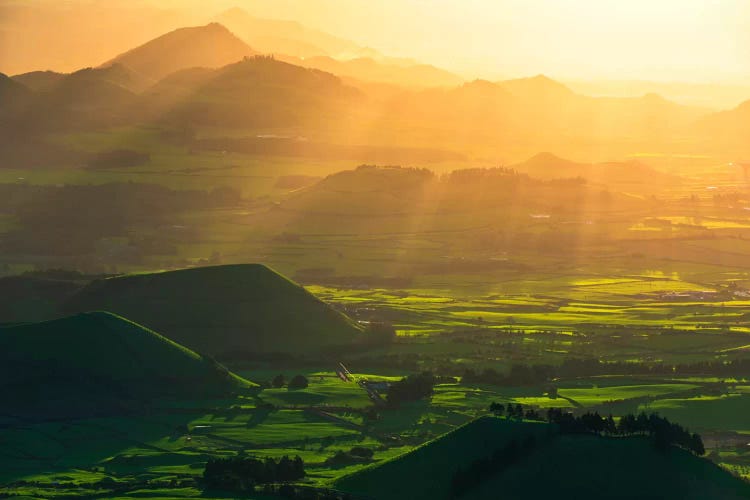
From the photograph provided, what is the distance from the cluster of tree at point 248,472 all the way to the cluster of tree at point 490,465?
10407mm

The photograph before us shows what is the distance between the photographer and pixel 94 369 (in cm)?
9306

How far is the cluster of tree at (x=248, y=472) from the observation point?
70000 mm

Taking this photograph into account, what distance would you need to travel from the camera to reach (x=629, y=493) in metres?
60.5

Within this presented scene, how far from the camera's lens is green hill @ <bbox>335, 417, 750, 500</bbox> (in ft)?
200

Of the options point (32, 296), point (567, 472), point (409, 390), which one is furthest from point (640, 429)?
point (32, 296)

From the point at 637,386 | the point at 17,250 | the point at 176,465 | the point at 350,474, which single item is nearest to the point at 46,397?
the point at 176,465

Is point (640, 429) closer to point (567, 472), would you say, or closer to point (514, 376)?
point (567, 472)

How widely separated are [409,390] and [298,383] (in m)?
8.54

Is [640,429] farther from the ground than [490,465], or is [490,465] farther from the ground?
[640,429]

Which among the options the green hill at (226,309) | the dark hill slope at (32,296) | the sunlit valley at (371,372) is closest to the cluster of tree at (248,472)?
the sunlit valley at (371,372)

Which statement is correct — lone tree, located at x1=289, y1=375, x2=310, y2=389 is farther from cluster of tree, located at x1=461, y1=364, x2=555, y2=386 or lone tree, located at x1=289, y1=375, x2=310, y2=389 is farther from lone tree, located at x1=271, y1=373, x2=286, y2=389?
cluster of tree, located at x1=461, y1=364, x2=555, y2=386

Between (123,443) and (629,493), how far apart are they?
3249cm

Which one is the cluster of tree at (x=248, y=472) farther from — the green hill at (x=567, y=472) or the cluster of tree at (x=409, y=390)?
the cluster of tree at (x=409, y=390)

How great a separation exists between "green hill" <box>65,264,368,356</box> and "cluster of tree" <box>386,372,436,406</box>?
61.2ft
